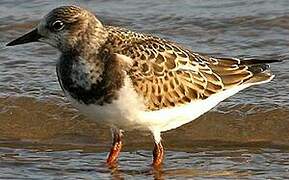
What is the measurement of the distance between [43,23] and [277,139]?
1.96 meters

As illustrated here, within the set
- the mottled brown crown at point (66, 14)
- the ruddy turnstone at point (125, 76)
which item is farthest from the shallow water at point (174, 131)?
the mottled brown crown at point (66, 14)

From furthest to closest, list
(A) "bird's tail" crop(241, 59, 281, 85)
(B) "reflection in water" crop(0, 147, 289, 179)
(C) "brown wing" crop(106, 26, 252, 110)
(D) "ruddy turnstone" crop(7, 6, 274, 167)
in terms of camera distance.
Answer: (A) "bird's tail" crop(241, 59, 281, 85)
(B) "reflection in water" crop(0, 147, 289, 179)
(C) "brown wing" crop(106, 26, 252, 110)
(D) "ruddy turnstone" crop(7, 6, 274, 167)

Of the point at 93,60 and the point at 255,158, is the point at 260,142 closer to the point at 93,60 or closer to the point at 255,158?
the point at 255,158

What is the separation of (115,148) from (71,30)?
3.00 ft

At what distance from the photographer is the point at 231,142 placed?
23.5ft

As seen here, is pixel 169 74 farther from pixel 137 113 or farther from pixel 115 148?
pixel 115 148

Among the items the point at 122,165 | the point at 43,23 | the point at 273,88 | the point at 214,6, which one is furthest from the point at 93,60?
the point at 214,6

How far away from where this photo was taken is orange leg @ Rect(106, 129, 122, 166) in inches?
264

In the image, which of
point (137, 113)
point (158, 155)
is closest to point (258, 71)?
point (158, 155)

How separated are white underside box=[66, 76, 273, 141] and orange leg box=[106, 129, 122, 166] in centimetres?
32

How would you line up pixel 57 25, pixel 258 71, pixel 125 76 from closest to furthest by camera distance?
pixel 125 76 → pixel 57 25 → pixel 258 71

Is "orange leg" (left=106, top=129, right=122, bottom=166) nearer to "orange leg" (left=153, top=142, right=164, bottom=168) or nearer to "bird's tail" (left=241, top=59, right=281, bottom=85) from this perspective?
"orange leg" (left=153, top=142, right=164, bottom=168)

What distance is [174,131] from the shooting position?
739 centimetres

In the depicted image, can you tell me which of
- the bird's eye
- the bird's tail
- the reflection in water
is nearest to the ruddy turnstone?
the bird's eye
